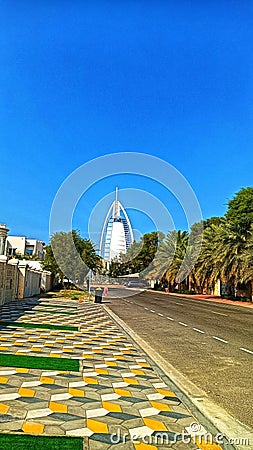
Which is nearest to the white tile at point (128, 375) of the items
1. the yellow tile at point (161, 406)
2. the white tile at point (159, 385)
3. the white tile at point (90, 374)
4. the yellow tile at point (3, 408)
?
the white tile at point (90, 374)

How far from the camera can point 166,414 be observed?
17.7 ft

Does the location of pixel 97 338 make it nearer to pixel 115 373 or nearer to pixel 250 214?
pixel 115 373

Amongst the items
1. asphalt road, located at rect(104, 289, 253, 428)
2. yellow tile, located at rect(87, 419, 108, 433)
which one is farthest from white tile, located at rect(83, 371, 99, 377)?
yellow tile, located at rect(87, 419, 108, 433)

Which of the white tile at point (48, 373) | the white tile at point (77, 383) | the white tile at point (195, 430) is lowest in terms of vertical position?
the white tile at point (195, 430)

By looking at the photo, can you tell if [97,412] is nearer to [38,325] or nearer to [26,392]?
[26,392]

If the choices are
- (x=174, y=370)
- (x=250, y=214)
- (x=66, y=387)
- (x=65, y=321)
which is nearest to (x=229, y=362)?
(x=174, y=370)

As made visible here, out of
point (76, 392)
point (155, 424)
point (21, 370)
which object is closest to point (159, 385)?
point (76, 392)

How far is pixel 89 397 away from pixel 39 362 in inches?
100

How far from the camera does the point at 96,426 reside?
4809 millimetres

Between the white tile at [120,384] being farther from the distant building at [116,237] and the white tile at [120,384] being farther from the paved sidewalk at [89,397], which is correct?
the distant building at [116,237]

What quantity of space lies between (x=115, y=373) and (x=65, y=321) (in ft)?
30.2

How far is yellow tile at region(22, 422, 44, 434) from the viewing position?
4504 millimetres

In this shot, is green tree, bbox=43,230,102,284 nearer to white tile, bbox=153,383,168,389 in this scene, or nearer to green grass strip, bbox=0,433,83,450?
white tile, bbox=153,383,168,389

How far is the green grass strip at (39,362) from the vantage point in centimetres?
782
